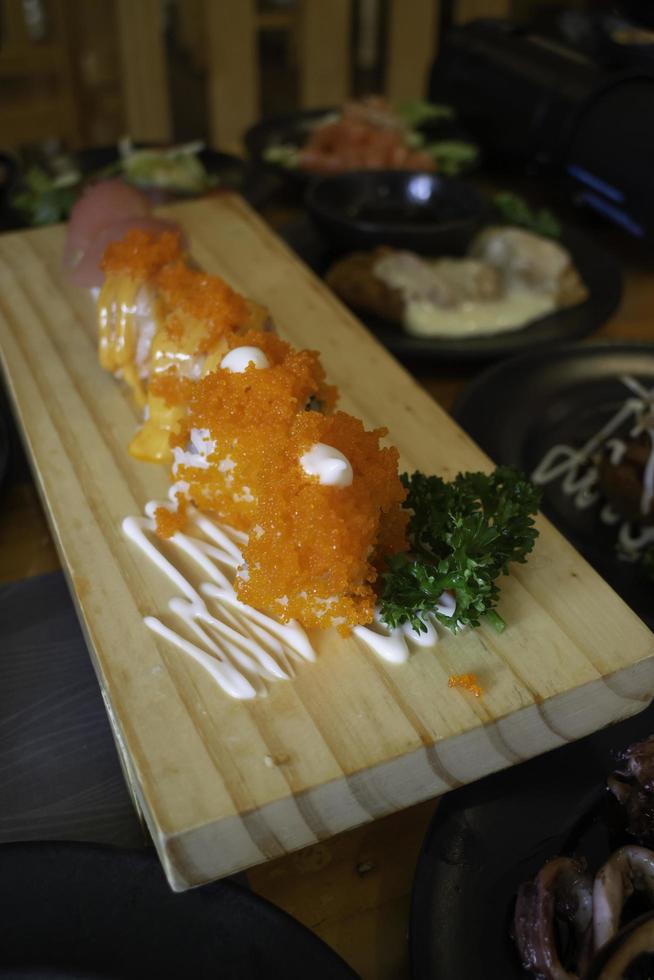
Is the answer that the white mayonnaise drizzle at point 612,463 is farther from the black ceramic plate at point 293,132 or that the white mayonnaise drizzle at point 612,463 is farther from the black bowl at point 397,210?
the black ceramic plate at point 293,132

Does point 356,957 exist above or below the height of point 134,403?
below

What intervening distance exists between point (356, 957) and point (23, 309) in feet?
3.70

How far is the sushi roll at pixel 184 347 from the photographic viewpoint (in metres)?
1.18

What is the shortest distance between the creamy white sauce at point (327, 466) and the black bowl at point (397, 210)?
1.11 meters

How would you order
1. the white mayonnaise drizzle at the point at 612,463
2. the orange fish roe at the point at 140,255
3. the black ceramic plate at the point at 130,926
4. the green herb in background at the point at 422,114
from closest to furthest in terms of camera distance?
1. the black ceramic plate at the point at 130,926
2. the orange fish roe at the point at 140,255
3. the white mayonnaise drizzle at the point at 612,463
4. the green herb in background at the point at 422,114

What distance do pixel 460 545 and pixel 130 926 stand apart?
18.9 inches

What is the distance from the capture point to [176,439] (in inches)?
43.8

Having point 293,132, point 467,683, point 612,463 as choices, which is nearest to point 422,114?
point 293,132

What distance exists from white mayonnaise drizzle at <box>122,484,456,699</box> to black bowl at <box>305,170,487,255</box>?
1.07m

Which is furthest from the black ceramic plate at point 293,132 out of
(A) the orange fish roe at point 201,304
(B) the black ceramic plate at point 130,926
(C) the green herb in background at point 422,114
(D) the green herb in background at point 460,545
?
(B) the black ceramic plate at point 130,926

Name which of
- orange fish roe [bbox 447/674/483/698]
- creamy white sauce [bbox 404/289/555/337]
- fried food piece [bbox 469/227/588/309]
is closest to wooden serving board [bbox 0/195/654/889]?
orange fish roe [bbox 447/674/483/698]

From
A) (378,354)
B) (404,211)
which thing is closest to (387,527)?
(378,354)

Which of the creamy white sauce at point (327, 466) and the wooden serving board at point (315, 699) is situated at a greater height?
the creamy white sauce at point (327, 466)

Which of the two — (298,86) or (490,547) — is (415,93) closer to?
(298,86)
